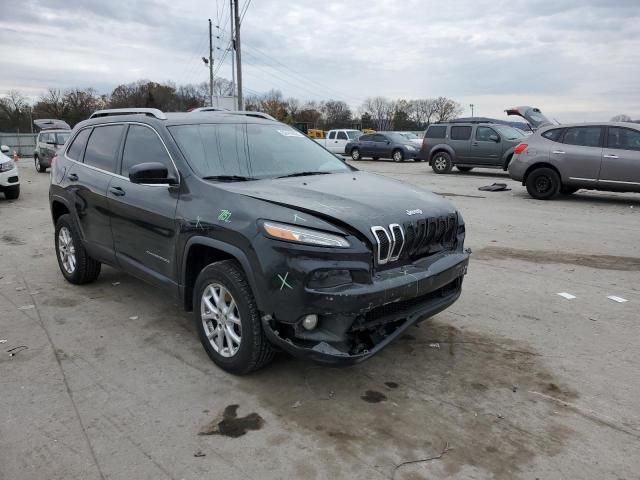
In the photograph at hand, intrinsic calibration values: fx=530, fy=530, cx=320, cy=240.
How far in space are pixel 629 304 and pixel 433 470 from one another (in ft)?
11.3

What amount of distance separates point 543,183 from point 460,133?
7.15m

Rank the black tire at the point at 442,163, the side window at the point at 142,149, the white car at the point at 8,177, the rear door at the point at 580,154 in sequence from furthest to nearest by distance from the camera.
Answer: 1. the black tire at the point at 442,163
2. the white car at the point at 8,177
3. the rear door at the point at 580,154
4. the side window at the point at 142,149

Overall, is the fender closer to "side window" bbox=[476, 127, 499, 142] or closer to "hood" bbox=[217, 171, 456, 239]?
"hood" bbox=[217, 171, 456, 239]

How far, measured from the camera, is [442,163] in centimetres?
1894

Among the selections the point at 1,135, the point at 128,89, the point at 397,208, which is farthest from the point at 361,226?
the point at 128,89

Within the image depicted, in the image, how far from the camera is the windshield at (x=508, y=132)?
17636 mm

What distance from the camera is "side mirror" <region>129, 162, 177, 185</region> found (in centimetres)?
381

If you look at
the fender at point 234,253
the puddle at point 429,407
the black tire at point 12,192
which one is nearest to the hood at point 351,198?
the fender at point 234,253

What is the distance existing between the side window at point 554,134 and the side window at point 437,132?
730 centimetres

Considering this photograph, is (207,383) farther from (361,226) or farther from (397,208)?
(397,208)

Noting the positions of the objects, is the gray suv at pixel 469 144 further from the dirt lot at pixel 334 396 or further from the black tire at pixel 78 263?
the black tire at pixel 78 263

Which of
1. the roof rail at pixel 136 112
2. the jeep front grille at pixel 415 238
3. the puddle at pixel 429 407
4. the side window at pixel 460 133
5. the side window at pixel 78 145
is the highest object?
the side window at pixel 460 133

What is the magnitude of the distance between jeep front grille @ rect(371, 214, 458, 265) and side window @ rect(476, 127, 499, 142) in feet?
49.2

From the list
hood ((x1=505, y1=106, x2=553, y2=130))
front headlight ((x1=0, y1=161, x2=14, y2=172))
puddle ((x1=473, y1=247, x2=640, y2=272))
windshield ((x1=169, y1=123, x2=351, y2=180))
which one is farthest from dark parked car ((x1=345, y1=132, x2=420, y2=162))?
windshield ((x1=169, y1=123, x2=351, y2=180))
